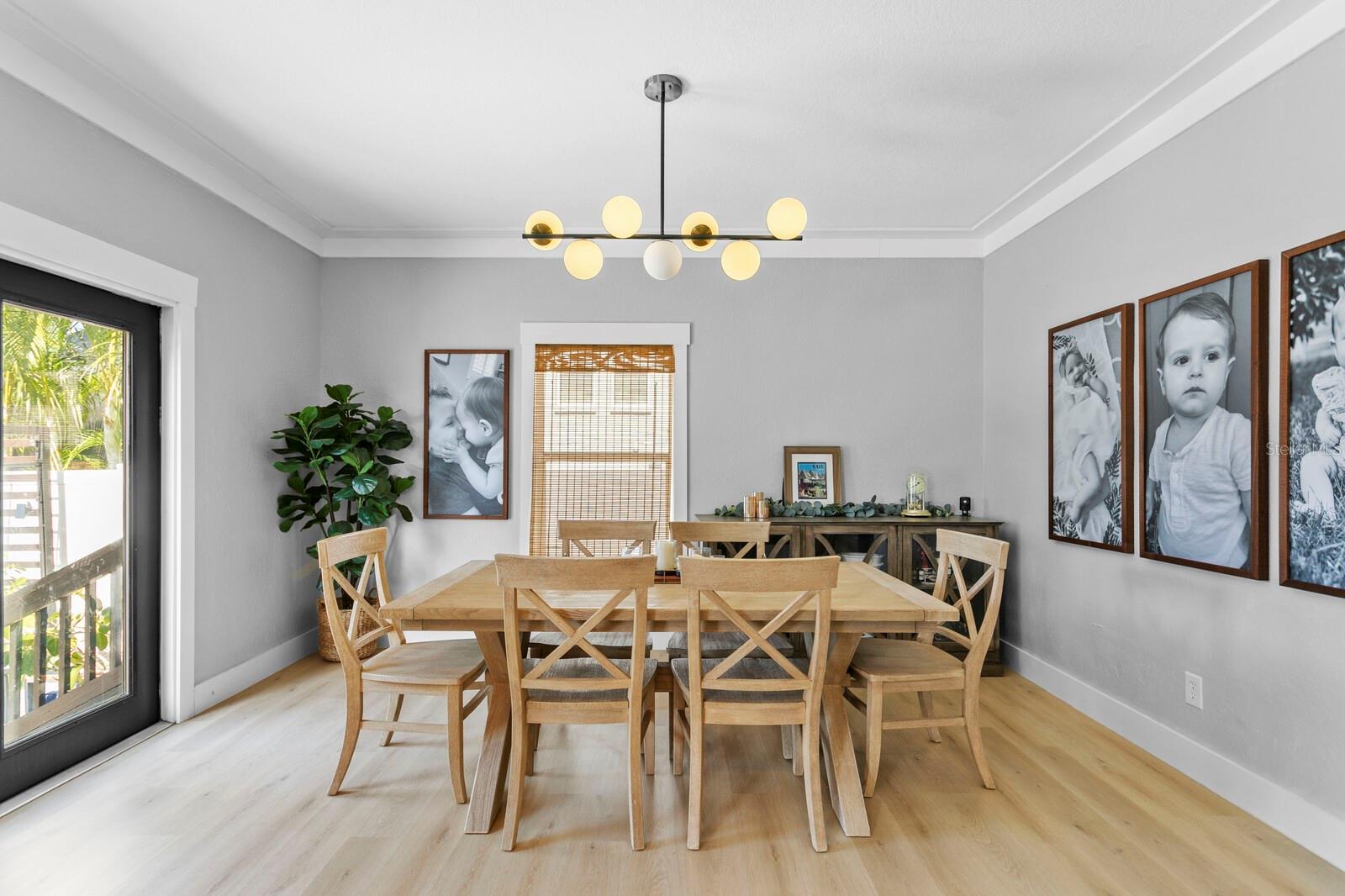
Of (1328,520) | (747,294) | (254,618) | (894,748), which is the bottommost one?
(894,748)

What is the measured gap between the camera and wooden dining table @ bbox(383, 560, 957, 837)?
233 centimetres

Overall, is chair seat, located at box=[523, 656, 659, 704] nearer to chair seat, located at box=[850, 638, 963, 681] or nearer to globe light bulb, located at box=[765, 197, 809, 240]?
chair seat, located at box=[850, 638, 963, 681]

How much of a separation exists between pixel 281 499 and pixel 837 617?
3244 mm

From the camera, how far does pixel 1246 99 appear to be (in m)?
2.58

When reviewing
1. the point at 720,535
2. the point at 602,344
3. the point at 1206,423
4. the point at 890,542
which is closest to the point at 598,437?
the point at 602,344

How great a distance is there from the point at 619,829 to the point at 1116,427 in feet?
8.74

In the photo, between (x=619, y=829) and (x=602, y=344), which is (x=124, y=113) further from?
(x=619, y=829)

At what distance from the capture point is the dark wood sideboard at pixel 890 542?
13.5ft

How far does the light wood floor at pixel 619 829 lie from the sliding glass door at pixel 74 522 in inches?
9.9

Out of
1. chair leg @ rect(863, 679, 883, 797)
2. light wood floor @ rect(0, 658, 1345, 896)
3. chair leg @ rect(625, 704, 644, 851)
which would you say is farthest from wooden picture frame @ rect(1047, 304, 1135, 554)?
chair leg @ rect(625, 704, 644, 851)

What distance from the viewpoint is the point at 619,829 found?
241 cm

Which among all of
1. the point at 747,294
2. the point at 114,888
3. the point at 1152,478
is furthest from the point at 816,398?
the point at 114,888

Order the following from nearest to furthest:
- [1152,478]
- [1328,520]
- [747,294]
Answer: [1328,520], [1152,478], [747,294]

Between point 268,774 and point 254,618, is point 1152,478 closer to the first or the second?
point 268,774
